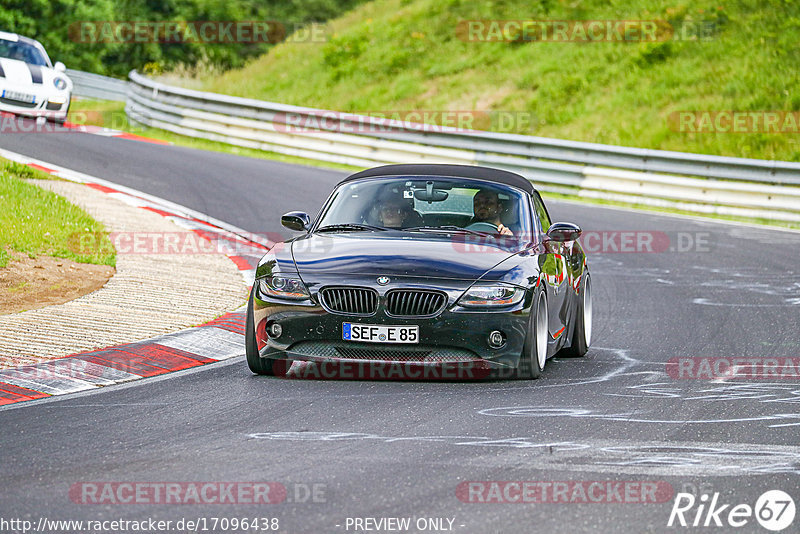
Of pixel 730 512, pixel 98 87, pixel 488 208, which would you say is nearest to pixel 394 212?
pixel 488 208

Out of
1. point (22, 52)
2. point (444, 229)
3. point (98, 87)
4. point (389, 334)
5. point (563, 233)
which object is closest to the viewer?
point (389, 334)

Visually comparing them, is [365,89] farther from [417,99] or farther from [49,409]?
[49,409]

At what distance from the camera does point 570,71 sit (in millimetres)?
33406

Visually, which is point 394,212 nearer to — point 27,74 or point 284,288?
point 284,288

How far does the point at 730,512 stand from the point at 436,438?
6.11 feet

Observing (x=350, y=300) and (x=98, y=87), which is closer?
(x=350, y=300)

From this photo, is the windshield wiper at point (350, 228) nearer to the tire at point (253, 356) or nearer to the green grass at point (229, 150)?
the tire at point (253, 356)

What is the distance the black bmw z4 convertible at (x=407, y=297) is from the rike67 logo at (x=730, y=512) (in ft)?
9.51

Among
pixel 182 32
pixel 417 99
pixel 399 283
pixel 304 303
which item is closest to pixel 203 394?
pixel 304 303

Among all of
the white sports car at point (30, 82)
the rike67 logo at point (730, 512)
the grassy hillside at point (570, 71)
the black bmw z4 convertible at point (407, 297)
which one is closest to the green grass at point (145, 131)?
the white sports car at point (30, 82)

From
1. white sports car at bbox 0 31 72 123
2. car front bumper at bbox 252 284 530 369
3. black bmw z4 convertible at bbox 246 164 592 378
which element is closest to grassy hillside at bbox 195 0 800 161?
white sports car at bbox 0 31 72 123

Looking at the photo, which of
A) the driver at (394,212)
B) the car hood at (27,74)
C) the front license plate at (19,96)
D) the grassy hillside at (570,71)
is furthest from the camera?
the grassy hillside at (570,71)

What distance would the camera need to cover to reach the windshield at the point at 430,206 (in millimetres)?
9656

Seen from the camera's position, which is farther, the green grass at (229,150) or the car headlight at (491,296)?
the green grass at (229,150)
